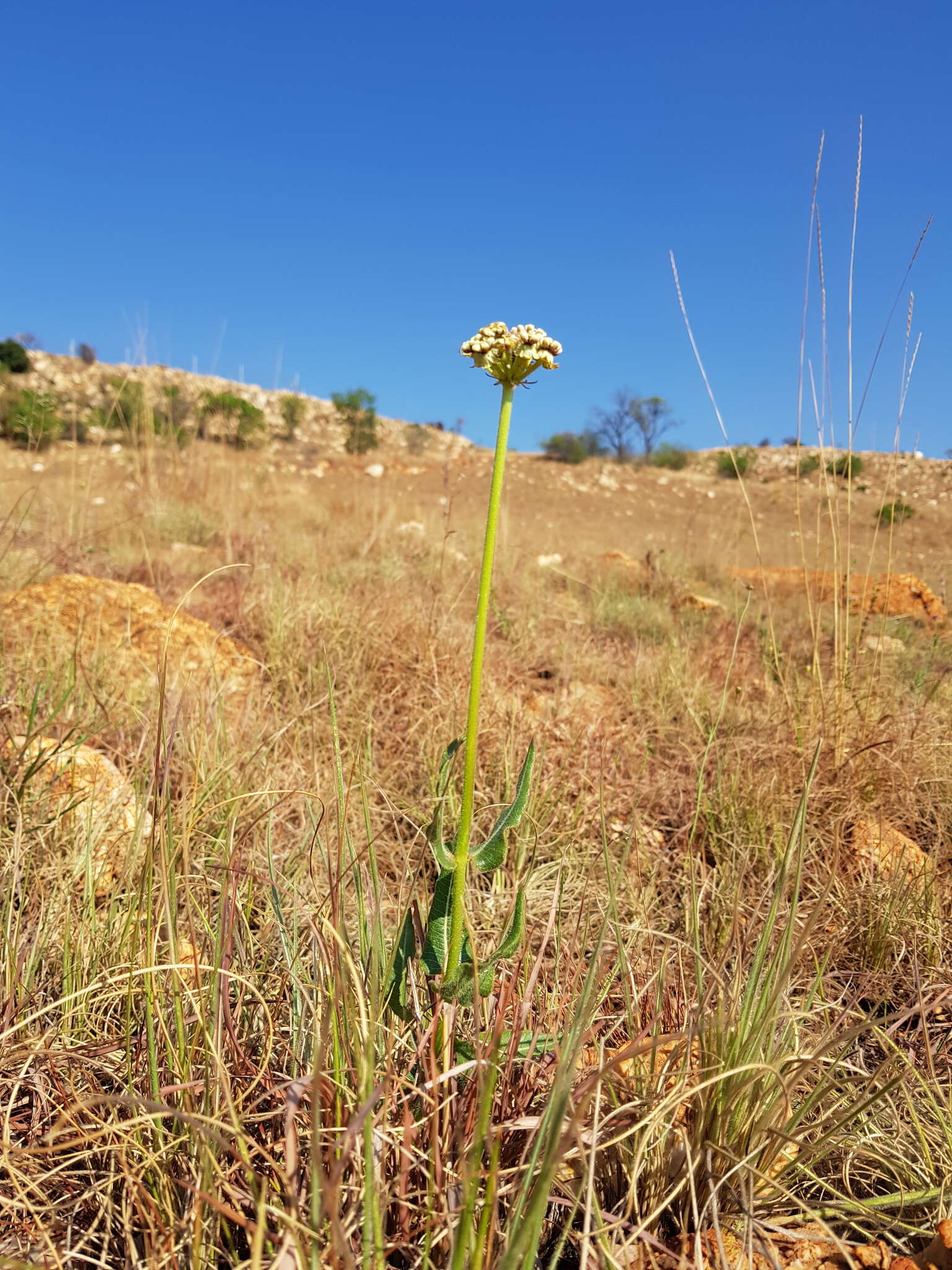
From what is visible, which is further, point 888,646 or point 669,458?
point 669,458

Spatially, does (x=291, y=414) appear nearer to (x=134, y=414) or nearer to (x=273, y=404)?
(x=273, y=404)

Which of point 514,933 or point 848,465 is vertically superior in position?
point 848,465

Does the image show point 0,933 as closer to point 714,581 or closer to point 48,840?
point 48,840

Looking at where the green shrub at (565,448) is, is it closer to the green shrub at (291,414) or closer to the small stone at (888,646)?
the green shrub at (291,414)

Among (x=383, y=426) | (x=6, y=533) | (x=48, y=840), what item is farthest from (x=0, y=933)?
(x=383, y=426)

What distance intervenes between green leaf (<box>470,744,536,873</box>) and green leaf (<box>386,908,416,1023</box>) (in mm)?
124

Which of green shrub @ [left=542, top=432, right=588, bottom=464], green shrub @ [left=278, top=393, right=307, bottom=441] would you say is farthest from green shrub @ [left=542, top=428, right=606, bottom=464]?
green shrub @ [left=278, top=393, right=307, bottom=441]

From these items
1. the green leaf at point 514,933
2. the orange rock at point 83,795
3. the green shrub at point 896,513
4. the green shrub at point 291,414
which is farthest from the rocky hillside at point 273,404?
the green leaf at point 514,933

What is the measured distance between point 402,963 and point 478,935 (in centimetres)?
52

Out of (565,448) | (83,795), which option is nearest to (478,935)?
(83,795)

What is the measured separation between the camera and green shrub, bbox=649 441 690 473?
79.9ft

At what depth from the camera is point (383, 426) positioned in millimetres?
23594

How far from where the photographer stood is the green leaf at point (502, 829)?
2.70 ft

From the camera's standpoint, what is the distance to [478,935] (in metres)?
1.38
